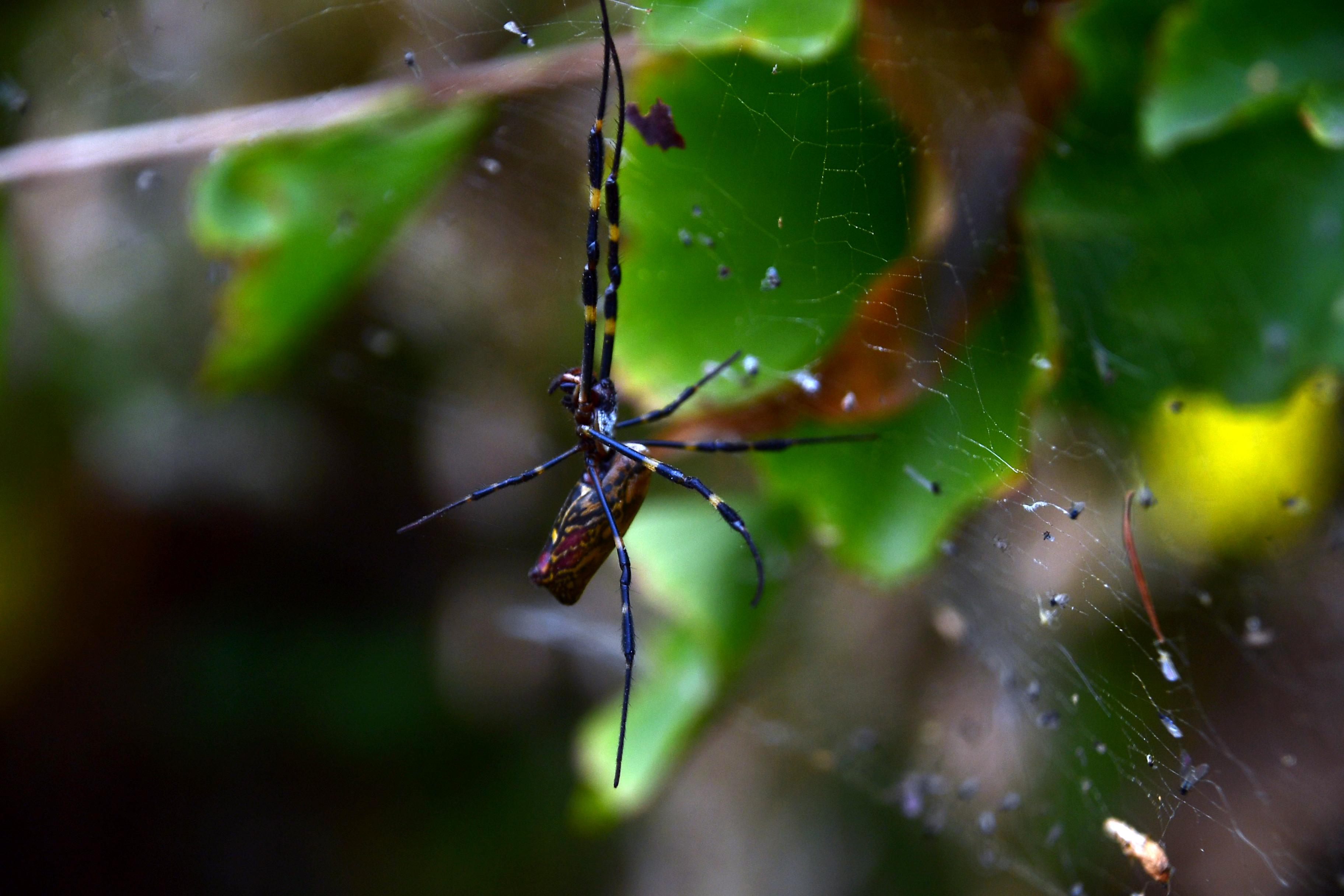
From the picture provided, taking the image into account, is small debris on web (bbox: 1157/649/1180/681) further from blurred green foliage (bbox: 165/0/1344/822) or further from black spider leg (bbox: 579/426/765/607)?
black spider leg (bbox: 579/426/765/607)

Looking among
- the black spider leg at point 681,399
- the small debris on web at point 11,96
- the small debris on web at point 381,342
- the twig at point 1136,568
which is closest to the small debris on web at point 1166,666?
the twig at point 1136,568

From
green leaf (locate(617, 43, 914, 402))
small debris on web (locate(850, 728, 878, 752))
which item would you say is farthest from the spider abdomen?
small debris on web (locate(850, 728, 878, 752))

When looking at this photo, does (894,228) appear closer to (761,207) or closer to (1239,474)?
(761,207)

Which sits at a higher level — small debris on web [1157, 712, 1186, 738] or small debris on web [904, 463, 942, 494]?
small debris on web [1157, 712, 1186, 738]

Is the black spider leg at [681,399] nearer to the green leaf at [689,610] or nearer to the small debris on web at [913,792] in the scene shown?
the green leaf at [689,610]

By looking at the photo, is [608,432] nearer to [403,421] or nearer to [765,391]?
[765,391]

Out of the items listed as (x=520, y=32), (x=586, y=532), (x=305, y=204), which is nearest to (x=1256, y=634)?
(x=586, y=532)

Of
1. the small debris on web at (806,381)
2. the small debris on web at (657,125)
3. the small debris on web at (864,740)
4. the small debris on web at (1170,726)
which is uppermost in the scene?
the small debris on web at (657,125)
